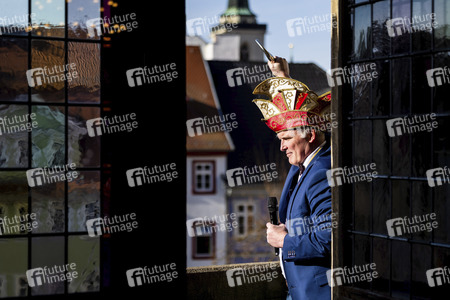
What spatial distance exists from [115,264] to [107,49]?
1116mm

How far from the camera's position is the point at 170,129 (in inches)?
156

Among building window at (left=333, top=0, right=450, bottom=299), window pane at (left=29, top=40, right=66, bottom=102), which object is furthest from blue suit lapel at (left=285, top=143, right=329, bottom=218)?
window pane at (left=29, top=40, right=66, bottom=102)

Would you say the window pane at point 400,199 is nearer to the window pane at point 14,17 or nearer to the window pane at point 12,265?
the window pane at point 12,265

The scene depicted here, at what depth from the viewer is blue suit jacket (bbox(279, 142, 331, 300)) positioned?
13.6 ft

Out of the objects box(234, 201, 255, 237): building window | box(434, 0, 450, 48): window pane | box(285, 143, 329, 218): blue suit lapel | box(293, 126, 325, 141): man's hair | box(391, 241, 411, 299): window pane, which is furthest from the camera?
box(234, 201, 255, 237): building window

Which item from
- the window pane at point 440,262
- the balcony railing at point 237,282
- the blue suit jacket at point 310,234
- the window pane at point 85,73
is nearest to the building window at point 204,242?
the balcony railing at point 237,282

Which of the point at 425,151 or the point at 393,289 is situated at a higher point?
the point at 425,151

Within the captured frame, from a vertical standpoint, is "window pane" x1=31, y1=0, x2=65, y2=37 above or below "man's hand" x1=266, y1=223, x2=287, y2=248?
above

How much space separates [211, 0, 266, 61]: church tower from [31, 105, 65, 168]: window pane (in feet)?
85.5

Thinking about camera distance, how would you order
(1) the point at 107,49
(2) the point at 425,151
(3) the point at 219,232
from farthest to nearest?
(3) the point at 219,232 → (1) the point at 107,49 → (2) the point at 425,151

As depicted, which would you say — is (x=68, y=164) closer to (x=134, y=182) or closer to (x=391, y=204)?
(x=134, y=182)

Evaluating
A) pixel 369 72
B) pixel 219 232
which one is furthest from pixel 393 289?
pixel 219 232

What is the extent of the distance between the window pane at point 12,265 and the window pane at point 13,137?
0.38 metres

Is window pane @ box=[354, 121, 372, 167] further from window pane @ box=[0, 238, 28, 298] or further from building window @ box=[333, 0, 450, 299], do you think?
window pane @ box=[0, 238, 28, 298]
